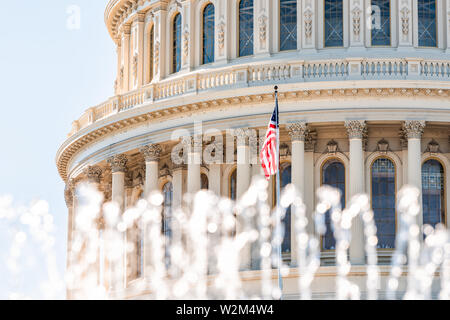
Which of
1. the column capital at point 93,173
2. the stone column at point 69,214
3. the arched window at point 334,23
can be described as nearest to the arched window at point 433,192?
the arched window at point 334,23

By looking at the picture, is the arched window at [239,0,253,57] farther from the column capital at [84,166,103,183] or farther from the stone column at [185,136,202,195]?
the column capital at [84,166,103,183]

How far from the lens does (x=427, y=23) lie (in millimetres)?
65312

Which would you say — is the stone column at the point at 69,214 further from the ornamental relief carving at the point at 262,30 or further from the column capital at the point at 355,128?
the column capital at the point at 355,128

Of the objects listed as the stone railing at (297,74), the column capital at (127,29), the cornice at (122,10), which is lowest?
the stone railing at (297,74)

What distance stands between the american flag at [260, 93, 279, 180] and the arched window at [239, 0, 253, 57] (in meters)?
9.38

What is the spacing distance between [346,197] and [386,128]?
293 cm

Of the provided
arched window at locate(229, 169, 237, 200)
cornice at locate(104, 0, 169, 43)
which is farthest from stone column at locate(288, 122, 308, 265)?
cornice at locate(104, 0, 169, 43)

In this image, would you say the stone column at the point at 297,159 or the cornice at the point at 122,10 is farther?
the cornice at the point at 122,10

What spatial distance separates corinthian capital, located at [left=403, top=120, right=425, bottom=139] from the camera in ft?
202

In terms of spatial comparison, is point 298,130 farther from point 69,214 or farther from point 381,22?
point 69,214

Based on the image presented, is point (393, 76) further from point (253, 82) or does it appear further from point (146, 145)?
point (146, 145)

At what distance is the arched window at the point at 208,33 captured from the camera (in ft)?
222

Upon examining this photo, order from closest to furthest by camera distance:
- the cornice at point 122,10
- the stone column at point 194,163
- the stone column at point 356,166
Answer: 1. the stone column at point 356,166
2. the stone column at point 194,163
3. the cornice at point 122,10

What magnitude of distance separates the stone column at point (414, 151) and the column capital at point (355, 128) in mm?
1513
